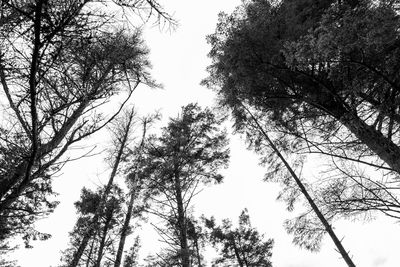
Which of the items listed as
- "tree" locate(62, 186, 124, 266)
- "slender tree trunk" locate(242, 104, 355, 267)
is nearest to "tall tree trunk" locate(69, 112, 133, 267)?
"tree" locate(62, 186, 124, 266)

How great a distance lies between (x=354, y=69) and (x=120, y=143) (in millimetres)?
9865

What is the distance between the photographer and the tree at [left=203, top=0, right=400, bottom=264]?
3.59 m

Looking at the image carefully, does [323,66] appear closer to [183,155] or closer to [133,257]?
[183,155]

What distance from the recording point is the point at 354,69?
14.0 feet

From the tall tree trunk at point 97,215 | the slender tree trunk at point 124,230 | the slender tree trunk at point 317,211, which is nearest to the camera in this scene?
the slender tree trunk at point 317,211

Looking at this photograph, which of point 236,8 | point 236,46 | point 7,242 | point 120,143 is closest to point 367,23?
point 236,46

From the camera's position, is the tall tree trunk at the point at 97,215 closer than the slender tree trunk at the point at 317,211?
No

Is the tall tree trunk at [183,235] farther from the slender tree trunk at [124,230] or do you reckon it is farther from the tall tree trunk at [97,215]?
the tall tree trunk at [97,215]

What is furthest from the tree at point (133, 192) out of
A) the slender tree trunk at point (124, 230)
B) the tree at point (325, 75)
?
the tree at point (325, 75)

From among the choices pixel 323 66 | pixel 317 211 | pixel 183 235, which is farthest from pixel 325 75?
pixel 183 235

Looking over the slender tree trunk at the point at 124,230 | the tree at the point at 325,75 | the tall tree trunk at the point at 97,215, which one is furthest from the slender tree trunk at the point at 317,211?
the tall tree trunk at the point at 97,215

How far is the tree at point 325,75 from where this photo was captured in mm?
3588

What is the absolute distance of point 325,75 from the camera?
Result: 213 inches

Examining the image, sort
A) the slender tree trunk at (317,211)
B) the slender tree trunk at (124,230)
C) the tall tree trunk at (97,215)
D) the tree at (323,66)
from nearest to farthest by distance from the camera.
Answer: the tree at (323,66), the slender tree trunk at (317,211), the tall tree trunk at (97,215), the slender tree trunk at (124,230)
